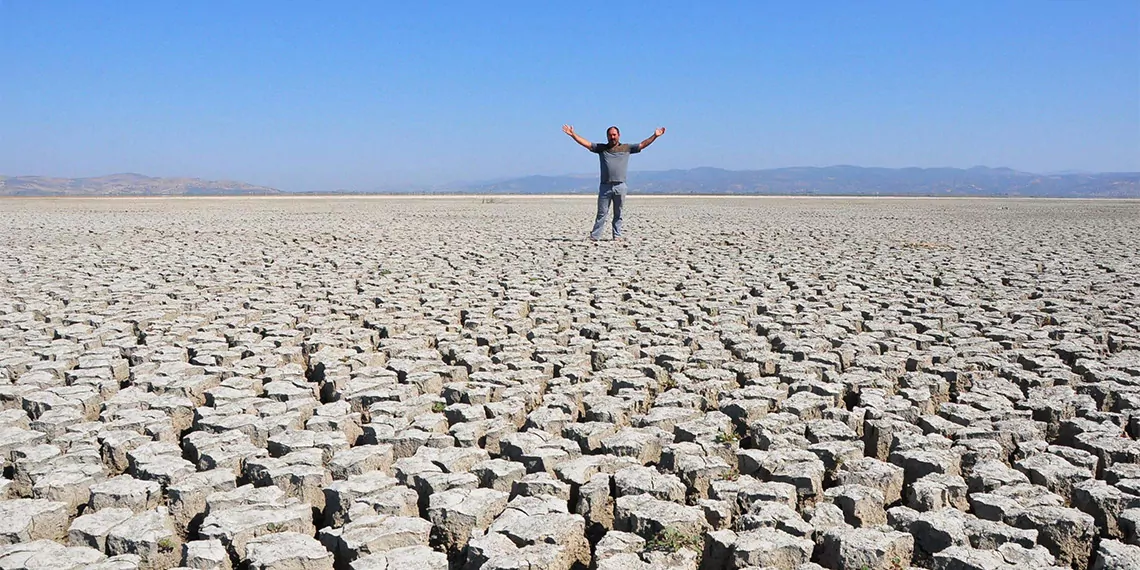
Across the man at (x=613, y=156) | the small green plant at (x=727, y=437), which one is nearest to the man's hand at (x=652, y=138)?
the man at (x=613, y=156)

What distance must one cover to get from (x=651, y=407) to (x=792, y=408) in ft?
1.75

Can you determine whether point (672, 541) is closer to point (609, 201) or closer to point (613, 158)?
point (613, 158)

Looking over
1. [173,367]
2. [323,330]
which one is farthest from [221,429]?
[323,330]

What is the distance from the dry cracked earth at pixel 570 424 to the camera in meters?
2.23

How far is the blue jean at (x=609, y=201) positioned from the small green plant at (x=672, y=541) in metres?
7.67

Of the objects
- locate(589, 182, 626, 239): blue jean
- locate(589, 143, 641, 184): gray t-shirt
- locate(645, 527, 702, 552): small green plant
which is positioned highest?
locate(589, 143, 641, 184): gray t-shirt

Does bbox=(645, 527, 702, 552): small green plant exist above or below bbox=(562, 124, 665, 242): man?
below

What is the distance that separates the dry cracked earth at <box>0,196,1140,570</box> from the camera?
2.23m

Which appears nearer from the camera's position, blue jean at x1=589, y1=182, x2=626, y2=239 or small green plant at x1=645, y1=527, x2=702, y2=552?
small green plant at x1=645, y1=527, x2=702, y2=552

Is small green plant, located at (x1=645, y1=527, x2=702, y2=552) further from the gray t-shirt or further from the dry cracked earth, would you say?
the gray t-shirt

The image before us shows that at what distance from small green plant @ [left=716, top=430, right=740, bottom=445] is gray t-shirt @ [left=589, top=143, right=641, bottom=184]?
6.59 metres

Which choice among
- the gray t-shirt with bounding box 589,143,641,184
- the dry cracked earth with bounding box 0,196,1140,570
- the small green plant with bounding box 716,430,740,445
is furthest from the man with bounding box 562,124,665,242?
the small green plant with bounding box 716,430,740,445

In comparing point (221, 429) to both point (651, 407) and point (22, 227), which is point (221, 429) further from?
point (22, 227)

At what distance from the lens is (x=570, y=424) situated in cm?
313
